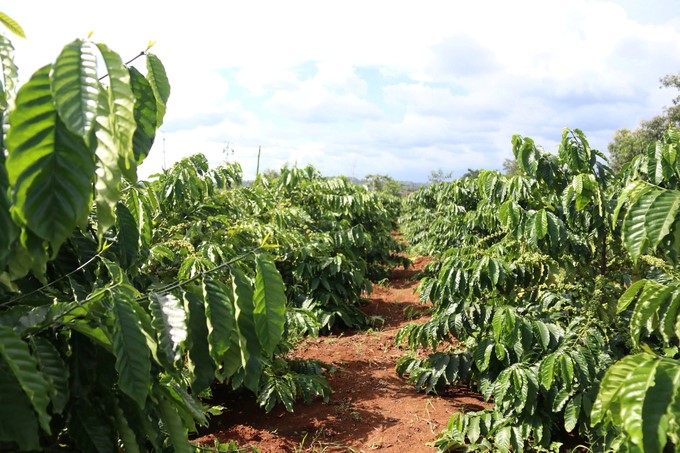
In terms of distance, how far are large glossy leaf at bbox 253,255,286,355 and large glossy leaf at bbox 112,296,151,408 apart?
0.25 m

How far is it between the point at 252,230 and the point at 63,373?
10.2ft

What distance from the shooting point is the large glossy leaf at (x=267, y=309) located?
1166 millimetres

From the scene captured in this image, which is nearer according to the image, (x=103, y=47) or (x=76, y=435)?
(x=103, y=47)

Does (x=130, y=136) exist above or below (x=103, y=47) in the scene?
below

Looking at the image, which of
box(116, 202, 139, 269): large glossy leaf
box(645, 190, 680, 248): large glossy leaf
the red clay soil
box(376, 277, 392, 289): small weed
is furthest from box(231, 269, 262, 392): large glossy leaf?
box(376, 277, 392, 289): small weed

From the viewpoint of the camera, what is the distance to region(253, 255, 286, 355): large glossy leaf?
117 centimetres

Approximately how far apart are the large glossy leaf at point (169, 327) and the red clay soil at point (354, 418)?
8.92 ft

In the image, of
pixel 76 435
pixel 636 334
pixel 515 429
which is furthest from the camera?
pixel 515 429

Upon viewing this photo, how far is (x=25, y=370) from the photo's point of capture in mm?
861

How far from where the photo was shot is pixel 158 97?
1.06 metres

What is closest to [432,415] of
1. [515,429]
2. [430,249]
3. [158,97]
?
[515,429]

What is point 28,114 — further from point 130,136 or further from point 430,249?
point 430,249

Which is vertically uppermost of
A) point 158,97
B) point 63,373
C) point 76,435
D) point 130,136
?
point 158,97

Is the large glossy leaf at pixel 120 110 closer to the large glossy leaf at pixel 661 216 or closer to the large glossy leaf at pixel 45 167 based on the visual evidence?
the large glossy leaf at pixel 45 167
